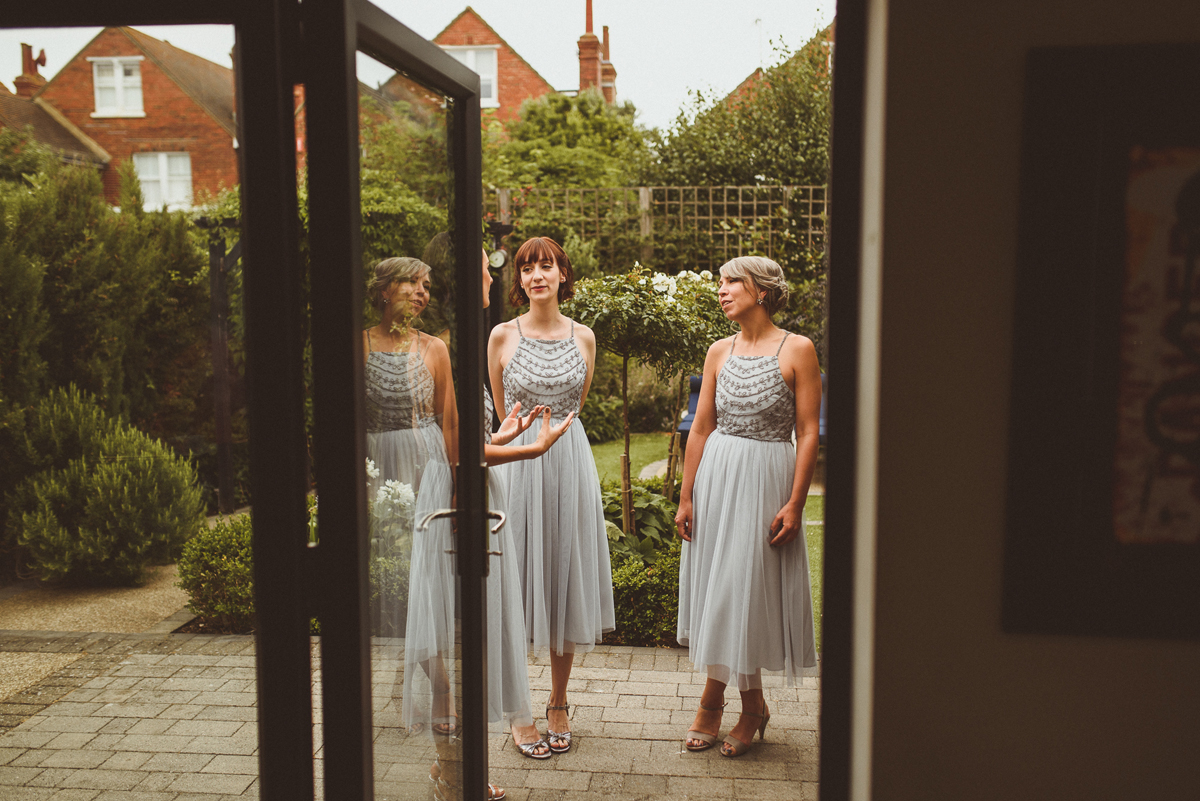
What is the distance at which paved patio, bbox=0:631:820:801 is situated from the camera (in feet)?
9.77

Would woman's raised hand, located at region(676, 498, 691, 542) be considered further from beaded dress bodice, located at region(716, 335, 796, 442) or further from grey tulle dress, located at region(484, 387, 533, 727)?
grey tulle dress, located at region(484, 387, 533, 727)

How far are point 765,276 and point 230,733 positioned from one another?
9.40ft

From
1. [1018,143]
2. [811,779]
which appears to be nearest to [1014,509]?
[1018,143]

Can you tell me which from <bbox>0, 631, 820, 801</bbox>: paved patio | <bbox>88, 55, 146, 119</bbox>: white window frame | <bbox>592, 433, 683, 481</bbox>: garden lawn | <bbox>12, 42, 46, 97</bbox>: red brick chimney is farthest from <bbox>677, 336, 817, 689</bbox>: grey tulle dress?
<bbox>592, 433, 683, 481</bbox>: garden lawn

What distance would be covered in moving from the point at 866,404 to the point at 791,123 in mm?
10759

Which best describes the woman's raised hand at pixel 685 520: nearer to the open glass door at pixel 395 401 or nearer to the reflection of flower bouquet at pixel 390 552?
the open glass door at pixel 395 401

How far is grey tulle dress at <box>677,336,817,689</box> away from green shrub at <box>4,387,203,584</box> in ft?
7.94

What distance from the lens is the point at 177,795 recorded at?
2.98 meters

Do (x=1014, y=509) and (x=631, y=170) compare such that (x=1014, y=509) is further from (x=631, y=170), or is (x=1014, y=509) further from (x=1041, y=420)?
(x=631, y=170)

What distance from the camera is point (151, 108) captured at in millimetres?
2600

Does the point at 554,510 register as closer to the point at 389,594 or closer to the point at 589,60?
the point at 389,594

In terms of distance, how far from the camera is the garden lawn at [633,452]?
8219 mm

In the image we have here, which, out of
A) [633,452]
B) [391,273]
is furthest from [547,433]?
[633,452]

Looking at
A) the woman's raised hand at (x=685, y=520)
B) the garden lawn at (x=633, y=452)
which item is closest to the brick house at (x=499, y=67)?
the garden lawn at (x=633, y=452)
